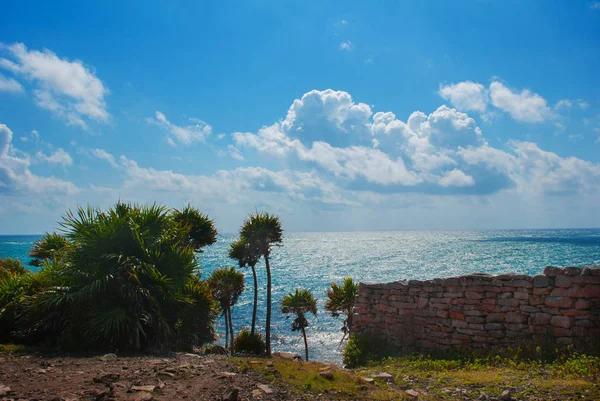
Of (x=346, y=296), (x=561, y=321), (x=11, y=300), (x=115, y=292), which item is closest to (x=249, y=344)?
(x=346, y=296)

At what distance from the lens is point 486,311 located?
10.3m

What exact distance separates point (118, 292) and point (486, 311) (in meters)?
9.28

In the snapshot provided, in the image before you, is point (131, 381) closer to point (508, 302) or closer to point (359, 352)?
point (359, 352)

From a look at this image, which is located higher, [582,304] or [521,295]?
[521,295]

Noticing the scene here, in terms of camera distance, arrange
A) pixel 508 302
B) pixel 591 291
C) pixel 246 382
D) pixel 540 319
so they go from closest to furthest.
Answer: pixel 246 382 → pixel 591 291 → pixel 540 319 → pixel 508 302

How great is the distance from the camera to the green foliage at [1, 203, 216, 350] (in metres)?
9.73

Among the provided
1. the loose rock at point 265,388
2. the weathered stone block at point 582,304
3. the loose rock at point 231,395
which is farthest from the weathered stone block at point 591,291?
the loose rock at point 231,395

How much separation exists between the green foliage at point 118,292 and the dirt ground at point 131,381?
6.51ft

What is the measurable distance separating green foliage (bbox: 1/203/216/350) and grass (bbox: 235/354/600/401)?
3.54 m

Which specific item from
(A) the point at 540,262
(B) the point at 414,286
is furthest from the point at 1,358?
(A) the point at 540,262

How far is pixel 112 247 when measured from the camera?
10.9m

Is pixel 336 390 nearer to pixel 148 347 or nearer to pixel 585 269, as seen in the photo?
pixel 148 347

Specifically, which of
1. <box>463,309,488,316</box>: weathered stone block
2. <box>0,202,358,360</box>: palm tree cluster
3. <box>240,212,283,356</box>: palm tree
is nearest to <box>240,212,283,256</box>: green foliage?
<box>240,212,283,356</box>: palm tree

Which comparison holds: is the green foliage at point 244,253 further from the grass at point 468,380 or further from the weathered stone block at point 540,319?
the weathered stone block at point 540,319
